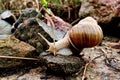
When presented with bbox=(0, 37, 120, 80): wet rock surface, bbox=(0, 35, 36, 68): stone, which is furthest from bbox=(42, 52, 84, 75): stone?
bbox=(0, 35, 36, 68): stone

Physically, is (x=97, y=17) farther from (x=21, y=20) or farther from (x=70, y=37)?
(x=70, y=37)

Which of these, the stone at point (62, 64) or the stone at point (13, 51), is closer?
the stone at point (62, 64)

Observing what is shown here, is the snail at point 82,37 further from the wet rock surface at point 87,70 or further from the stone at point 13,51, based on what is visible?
the stone at point 13,51

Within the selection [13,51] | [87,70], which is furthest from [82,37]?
[13,51]

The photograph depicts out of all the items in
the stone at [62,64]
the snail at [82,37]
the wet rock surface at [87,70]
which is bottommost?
the wet rock surface at [87,70]

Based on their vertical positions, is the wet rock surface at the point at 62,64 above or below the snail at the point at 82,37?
below

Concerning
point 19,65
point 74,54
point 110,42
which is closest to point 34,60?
point 19,65

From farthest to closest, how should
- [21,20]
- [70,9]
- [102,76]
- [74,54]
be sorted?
1. [70,9]
2. [21,20]
3. [74,54]
4. [102,76]

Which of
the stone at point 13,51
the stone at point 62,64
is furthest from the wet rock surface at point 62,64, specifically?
the stone at point 13,51

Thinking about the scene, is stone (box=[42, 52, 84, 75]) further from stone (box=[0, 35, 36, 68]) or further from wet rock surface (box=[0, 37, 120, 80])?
stone (box=[0, 35, 36, 68])
